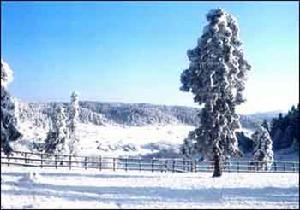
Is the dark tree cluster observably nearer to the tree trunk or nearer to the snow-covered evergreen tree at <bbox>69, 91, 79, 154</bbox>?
the snow-covered evergreen tree at <bbox>69, 91, 79, 154</bbox>

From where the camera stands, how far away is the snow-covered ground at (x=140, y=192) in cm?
2687

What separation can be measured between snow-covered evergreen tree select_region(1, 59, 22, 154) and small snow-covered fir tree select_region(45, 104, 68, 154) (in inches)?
1603

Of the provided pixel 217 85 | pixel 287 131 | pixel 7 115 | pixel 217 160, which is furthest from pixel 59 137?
pixel 287 131

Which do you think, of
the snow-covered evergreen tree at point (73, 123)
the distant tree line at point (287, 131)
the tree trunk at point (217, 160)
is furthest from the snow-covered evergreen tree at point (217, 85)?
the distant tree line at point (287, 131)

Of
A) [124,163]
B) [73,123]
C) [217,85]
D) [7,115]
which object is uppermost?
[217,85]

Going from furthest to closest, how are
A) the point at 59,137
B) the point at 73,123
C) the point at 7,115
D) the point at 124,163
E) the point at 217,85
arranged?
1. the point at 73,123
2. the point at 59,137
3. the point at 124,163
4. the point at 217,85
5. the point at 7,115

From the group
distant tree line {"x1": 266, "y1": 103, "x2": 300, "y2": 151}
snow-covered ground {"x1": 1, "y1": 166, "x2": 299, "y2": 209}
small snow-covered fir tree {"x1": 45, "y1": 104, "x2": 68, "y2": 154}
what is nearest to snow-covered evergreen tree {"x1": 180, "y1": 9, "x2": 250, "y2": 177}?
snow-covered ground {"x1": 1, "y1": 166, "x2": 299, "y2": 209}

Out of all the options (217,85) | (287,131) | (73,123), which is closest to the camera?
(217,85)

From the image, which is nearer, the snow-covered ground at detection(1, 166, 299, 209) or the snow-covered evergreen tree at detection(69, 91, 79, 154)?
the snow-covered ground at detection(1, 166, 299, 209)

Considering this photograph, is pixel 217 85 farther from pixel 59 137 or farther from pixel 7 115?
pixel 59 137

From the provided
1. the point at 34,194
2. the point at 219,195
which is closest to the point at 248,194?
the point at 219,195

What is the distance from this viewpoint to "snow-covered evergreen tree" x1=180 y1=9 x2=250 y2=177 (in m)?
41.7

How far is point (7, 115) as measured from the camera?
111 feet

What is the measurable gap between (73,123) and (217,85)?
4340cm
